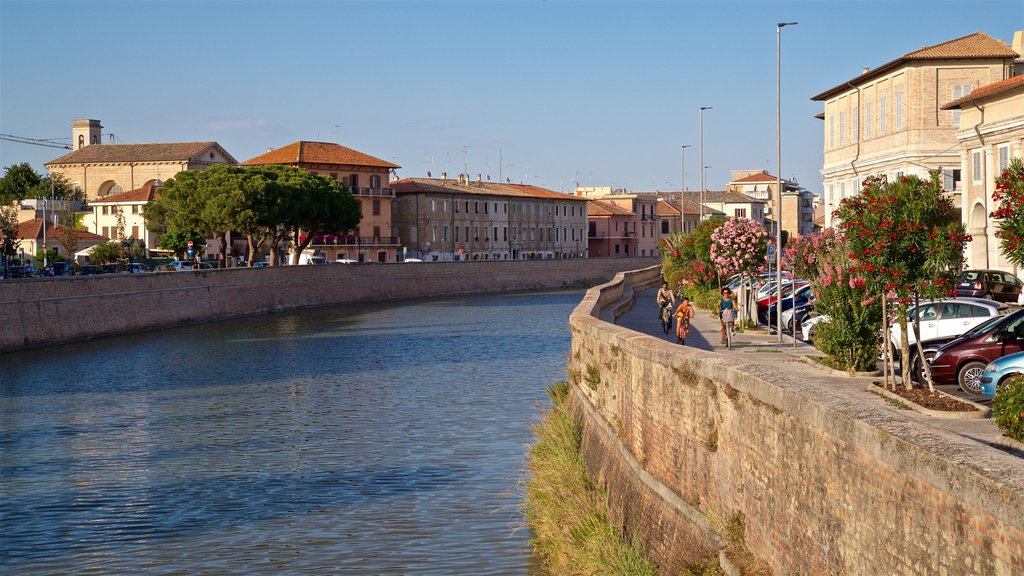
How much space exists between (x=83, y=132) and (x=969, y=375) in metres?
135

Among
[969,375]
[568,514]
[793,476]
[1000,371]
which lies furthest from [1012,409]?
[969,375]

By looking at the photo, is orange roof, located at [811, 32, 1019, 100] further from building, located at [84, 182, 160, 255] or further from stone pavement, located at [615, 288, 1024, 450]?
→ building, located at [84, 182, 160, 255]

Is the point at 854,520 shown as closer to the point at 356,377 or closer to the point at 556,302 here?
the point at 356,377

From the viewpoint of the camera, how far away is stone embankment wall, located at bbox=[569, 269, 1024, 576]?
5.50 meters

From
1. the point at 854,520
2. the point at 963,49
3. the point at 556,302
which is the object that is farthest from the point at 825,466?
the point at 556,302

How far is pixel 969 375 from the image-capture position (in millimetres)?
18562

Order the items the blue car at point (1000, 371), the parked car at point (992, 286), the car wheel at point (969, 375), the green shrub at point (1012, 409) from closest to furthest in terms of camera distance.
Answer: the green shrub at point (1012, 409) < the blue car at point (1000, 371) < the car wheel at point (969, 375) < the parked car at point (992, 286)

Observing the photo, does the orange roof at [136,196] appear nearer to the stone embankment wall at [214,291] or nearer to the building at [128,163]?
the building at [128,163]

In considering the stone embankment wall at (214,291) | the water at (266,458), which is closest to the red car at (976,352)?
the water at (266,458)

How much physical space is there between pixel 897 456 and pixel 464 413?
67.9ft

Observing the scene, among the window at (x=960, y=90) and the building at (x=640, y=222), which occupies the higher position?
the window at (x=960, y=90)

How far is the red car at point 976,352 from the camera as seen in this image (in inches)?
721

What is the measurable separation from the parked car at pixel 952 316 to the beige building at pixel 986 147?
1655 cm

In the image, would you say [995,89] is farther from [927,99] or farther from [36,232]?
[36,232]
